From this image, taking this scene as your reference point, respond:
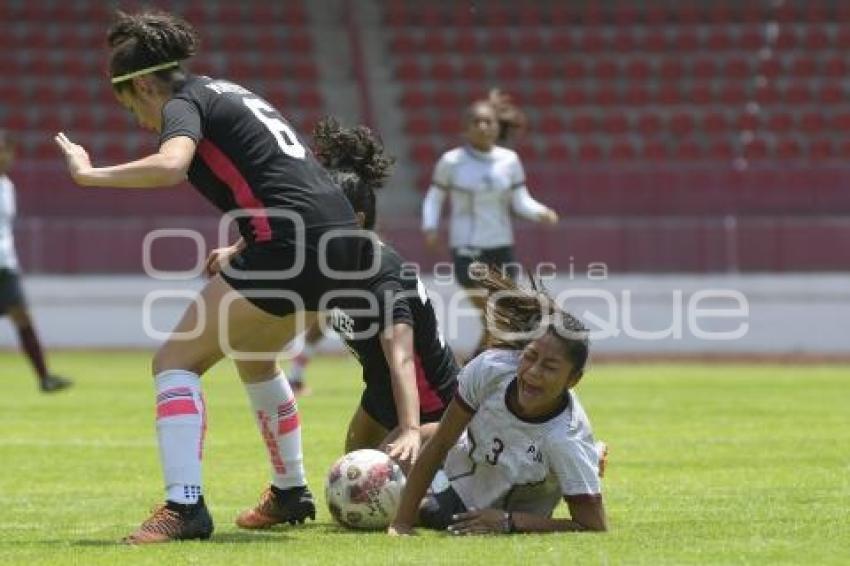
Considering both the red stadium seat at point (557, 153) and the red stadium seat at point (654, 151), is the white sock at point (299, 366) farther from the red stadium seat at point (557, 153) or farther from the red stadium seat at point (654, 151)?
the red stadium seat at point (654, 151)

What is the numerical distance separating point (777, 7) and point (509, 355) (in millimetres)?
22892

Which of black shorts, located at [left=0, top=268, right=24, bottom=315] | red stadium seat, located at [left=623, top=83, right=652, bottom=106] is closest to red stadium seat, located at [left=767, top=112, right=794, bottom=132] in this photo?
red stadium seat, located at [left=623, top=83, right=652, bottom=106]

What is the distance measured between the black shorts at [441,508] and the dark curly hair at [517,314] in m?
0.67

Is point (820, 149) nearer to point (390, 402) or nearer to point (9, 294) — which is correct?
point (9, 294)

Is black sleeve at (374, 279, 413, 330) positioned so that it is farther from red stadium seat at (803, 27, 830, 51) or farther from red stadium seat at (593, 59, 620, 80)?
red stadium seat at (803, 27, 830, 51)

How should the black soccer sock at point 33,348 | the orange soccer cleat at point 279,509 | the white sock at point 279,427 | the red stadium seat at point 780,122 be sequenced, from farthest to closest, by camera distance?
the red stadium seat at point 780,122 < the black soccer sock at point 33,348 < the white sock at point 279,427 < the orange soccer cleat at point 279,509

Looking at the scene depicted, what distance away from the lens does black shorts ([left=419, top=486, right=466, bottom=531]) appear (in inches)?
306

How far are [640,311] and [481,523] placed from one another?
16334mm

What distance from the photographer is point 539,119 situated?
27.8 meters

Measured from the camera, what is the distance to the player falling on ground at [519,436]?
7.24 meters

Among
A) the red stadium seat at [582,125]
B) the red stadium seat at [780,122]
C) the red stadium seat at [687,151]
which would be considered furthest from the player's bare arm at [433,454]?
the red stadium seat at [780,122]

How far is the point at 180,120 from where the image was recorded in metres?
7.18

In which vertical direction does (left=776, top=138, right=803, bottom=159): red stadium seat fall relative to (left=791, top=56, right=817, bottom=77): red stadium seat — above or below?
below

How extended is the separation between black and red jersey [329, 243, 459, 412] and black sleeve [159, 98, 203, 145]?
1.11 metres
